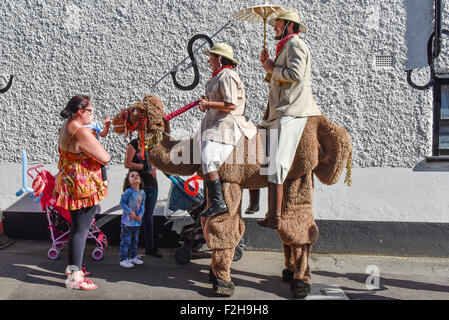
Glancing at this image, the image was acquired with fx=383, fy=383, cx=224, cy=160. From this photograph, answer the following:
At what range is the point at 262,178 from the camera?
377 centimetres

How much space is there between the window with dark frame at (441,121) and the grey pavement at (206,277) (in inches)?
57.6

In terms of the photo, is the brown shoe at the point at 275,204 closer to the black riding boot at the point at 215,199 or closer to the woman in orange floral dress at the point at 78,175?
the black riding boot at the point at 215,199

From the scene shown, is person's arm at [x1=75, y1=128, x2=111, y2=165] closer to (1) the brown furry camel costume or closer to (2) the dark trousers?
(1) the brown furry camel costume

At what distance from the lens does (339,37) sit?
506cm

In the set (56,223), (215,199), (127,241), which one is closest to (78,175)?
(127,241)

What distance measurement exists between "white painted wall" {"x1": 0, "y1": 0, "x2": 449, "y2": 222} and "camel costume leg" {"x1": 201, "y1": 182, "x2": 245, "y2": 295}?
1776 mm

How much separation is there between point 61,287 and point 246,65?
3.46 metres

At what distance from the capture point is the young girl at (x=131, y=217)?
14.6 feet

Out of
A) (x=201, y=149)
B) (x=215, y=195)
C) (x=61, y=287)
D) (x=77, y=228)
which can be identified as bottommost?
(x=61, y=287)

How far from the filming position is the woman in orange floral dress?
11.7 ft

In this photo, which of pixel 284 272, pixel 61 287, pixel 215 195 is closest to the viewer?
pixel 215 195

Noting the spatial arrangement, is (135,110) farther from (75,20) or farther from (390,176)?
(390,176)

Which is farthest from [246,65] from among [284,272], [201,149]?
[284,272]

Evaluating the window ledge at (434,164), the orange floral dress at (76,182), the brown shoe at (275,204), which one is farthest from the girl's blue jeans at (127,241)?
the window ledge at (434,164)
